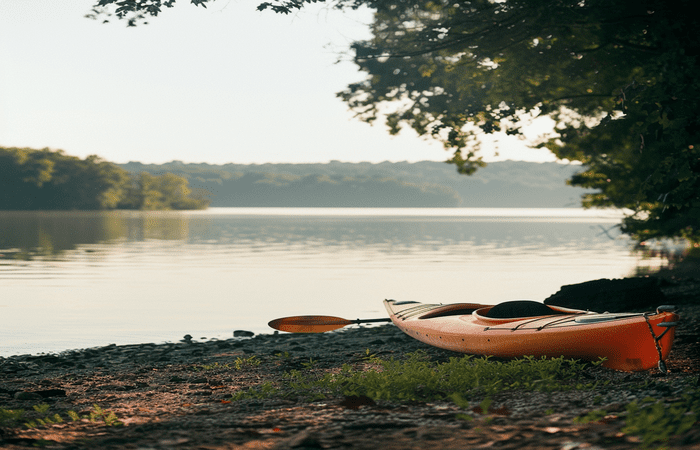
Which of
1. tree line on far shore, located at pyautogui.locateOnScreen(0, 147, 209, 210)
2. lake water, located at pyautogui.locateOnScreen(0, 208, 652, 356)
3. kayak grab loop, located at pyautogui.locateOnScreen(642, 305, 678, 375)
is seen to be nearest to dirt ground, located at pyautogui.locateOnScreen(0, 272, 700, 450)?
kayak grab loop, located at pyautogui.locateOnScreen(642, 305, 678, 375)

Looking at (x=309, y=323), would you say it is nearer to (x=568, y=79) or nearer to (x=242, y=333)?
(x=242, y=333)

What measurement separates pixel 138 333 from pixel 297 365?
6.08m

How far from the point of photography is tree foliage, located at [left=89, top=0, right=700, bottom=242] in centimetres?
984

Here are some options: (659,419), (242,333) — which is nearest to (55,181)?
(242,333)

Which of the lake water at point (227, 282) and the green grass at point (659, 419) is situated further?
the lake water at point (227, 282)

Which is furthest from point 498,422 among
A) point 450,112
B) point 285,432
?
point 450,112

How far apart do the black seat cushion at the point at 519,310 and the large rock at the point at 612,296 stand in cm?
493

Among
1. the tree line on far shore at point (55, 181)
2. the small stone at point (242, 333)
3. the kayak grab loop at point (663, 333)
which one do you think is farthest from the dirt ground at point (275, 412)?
the tree line on far shore at point (55, 181)

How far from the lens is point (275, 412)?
6.48 m

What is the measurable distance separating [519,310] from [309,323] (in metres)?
4.29

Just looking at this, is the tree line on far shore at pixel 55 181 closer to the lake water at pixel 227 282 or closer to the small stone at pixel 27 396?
the lake water at pixel 227 282

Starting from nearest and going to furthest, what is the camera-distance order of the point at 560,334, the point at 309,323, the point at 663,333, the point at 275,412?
the point at 275,412
the point at 663,333
the point at 560,334
the point at 309,323

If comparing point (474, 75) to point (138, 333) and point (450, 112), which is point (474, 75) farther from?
point (138, 333)

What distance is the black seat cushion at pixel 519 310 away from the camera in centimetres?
965
